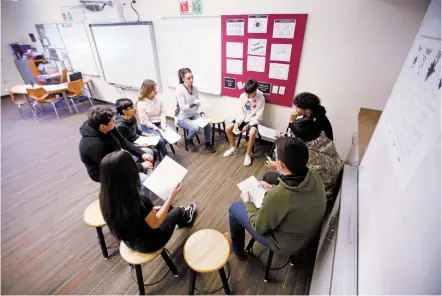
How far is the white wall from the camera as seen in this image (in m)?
2.09

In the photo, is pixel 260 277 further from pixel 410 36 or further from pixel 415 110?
pixel 410 36

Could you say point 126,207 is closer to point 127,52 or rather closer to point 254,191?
point 254,191

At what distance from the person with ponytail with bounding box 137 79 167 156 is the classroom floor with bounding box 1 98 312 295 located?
22.0 inches

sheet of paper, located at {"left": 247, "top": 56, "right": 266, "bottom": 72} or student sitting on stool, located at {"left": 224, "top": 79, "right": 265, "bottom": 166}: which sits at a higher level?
sheet of paper, located at {"left": 247, "top": 56, "right": 266, "bottom": 72}

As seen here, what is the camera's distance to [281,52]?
9.07 ft

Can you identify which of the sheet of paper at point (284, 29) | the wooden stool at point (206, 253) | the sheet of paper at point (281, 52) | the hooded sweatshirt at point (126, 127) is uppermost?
the sheet of paper at point (284, 29)

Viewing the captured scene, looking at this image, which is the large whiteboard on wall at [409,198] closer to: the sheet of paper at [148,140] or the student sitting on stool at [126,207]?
the student sitting on stool at [126,207]

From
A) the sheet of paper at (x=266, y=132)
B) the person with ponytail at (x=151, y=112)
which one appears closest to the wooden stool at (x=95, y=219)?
the person with ponytail at (x=151, y=112)

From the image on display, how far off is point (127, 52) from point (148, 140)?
104 inches

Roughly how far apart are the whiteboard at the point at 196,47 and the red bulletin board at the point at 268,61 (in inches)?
5.0

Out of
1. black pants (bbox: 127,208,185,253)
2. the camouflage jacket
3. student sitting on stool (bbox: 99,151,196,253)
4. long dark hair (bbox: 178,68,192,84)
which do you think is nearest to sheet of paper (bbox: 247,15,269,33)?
long dark hair (bbox: 178,68,192,84)

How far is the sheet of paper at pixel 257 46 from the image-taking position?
283 cm

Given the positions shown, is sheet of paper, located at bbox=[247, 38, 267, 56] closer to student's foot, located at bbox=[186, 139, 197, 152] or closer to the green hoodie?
student's foot, located at bbox=[186, 139, 197, 152]

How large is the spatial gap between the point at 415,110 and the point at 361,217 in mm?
674
